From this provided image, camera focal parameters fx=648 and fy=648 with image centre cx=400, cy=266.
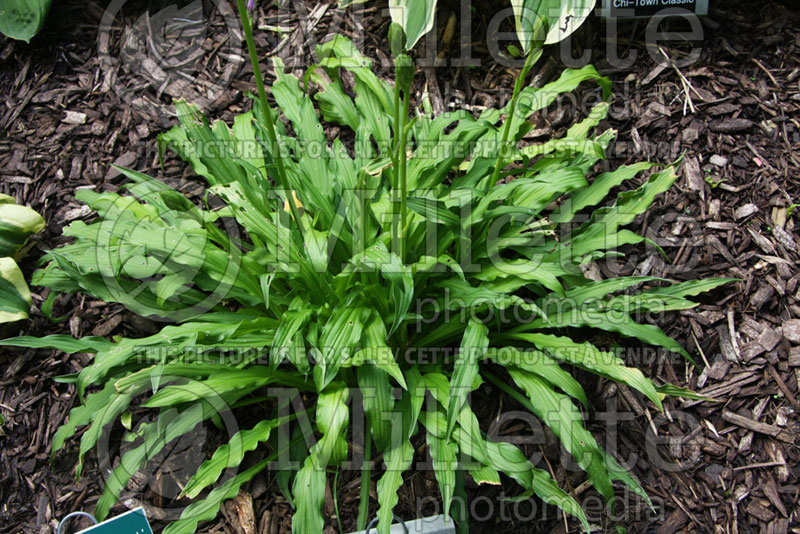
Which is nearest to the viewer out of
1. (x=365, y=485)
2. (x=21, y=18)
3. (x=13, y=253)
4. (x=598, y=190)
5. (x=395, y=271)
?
(x=395, y=271)

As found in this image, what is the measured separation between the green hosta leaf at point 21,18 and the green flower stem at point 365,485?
2.22 meters

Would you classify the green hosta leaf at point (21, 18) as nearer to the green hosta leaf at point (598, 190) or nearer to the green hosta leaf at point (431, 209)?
the green hosta leaf at point (431, 209)

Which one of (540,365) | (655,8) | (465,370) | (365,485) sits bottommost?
(365,485)

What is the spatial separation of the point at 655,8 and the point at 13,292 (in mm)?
2630

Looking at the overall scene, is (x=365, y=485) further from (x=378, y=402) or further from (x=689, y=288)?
(x=689, y=288)

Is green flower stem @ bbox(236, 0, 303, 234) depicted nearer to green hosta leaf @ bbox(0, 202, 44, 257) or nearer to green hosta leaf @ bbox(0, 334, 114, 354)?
green hosta leaf @ bbox(0, 334, 114, 354)

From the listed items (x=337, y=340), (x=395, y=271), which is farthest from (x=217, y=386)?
(x=395, y=271)

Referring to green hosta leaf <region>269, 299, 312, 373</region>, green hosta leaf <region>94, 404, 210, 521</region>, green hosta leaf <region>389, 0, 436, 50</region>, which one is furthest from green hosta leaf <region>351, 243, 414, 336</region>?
green hosta leaf <region>94, 404, 210, 521</region>

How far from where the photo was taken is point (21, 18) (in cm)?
276

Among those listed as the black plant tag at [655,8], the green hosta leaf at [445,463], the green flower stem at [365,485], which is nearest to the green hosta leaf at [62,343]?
the green flower stem at [365,485]

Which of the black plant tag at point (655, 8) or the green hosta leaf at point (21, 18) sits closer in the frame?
the black plant tag at point (655, 8)

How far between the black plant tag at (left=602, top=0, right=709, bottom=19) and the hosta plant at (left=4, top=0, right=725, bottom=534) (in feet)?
1.54

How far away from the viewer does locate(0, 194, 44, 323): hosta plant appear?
7.63 feet

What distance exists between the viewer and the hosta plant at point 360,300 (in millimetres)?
1817
